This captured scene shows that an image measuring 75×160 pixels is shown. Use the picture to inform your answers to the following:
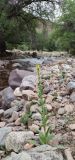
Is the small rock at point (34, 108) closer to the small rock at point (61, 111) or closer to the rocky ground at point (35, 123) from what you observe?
the rocky ground at point (35, 123)

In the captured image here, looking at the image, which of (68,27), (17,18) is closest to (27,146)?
(17,18)

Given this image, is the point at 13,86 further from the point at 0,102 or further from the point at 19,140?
the point at 19,140

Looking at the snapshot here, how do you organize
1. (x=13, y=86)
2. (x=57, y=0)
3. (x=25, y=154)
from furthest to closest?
(x=57, y=0) < (x=13, y=86) < (x=25, y=154)

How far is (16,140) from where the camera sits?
4.05 meters

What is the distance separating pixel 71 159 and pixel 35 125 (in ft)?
3.92

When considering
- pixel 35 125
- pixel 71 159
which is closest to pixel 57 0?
pixel 35 125

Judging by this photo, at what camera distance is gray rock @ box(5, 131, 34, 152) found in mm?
4000

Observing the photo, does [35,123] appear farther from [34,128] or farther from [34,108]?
[34,108]

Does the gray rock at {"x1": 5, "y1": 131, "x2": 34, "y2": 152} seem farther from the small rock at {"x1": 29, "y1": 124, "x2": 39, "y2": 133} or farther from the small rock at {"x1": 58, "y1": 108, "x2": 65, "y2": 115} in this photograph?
the small rock at {"x1": 58, "y1": 108, "x2": 65, "y2": 115}

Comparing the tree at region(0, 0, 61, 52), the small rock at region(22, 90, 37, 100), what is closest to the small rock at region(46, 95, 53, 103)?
the small rock at region(22, 90, 37, 100)

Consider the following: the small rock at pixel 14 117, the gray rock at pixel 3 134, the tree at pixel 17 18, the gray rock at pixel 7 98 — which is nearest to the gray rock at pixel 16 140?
the gray rock at pixel 3 134

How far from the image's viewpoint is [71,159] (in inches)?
141

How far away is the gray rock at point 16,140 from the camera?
400cm

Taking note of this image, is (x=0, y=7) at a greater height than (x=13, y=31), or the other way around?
(x=0, y=7)
